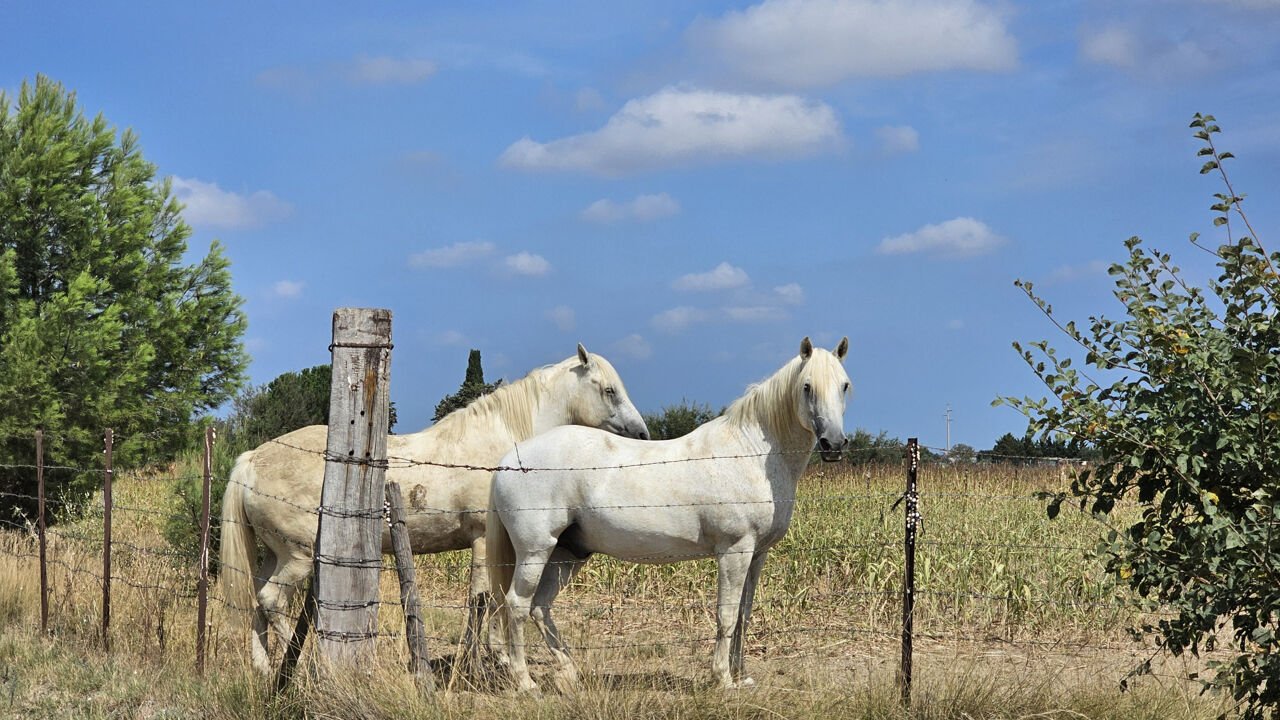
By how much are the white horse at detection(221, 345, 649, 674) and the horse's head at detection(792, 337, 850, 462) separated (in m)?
1.47

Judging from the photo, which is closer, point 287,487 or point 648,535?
point 648,535

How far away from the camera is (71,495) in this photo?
1426 centimetres

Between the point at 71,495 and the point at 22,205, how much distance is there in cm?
395

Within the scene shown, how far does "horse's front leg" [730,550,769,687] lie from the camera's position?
6.30 m

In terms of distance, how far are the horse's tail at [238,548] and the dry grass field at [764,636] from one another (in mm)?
210

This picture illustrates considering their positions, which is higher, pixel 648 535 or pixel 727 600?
pixel 648 535

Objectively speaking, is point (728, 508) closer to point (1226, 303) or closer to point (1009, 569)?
point (1226, 303)

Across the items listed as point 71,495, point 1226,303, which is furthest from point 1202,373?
point 71,495

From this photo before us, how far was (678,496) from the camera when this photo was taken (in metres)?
6.39

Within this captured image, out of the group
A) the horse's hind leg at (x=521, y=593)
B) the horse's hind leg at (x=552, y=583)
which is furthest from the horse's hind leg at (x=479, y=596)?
the horse's hind leg at (x=552, y=583)

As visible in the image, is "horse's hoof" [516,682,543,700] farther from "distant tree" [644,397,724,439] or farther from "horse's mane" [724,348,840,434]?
"distant tree" [644,397,724,439]

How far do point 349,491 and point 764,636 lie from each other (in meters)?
4.35

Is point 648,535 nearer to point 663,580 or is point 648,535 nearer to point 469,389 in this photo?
point 663,580

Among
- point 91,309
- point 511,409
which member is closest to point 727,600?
point 511,409
